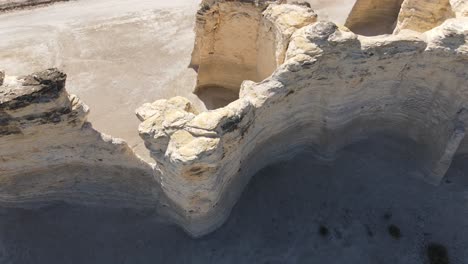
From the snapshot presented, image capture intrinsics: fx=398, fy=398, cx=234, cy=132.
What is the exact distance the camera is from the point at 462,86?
11609mm

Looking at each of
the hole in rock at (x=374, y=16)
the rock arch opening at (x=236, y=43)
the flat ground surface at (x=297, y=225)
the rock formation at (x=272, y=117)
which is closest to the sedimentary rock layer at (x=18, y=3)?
the rock arch opening at (x=236, y=43)

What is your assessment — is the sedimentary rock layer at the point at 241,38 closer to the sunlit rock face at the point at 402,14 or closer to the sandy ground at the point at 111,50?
the sandy ground at the point at 111,50

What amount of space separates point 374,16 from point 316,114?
9.24m

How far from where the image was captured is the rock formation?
998 centimetres

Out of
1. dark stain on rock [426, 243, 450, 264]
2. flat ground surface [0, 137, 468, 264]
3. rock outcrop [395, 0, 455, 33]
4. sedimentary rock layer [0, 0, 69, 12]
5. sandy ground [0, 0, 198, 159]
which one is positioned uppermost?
rock outcrop [395, 0, 455, 33]

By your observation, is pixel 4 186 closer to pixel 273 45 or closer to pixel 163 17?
pixel 273 45

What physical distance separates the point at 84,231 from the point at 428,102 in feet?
37.4

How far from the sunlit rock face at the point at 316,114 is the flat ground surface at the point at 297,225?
0.57 metres

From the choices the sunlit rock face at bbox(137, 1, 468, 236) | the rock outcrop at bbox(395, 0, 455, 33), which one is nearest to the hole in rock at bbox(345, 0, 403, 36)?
the rock outcrop at bbox(395, 0, 455, 33)

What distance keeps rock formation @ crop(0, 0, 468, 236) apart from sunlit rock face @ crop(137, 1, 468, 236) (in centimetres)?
3

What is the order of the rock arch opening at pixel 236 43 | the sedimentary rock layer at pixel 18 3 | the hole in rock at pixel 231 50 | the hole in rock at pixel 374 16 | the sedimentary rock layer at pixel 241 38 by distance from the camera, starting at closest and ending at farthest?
the sedimentary rock layer at pixel 241 38 → the rock arch opening at pixel 236 43 → the hole in rock at pixel 231 50 → the hole in rock at pixel 374 16 → the sedimentary rock layer at pixel 18 3

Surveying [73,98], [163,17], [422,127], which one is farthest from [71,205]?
[163,17]

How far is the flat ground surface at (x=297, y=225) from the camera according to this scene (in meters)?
12.0

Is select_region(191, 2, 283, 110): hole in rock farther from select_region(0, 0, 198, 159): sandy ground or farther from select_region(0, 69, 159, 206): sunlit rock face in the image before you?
select_region(0, 69, 159, 206): sunlit rock face
